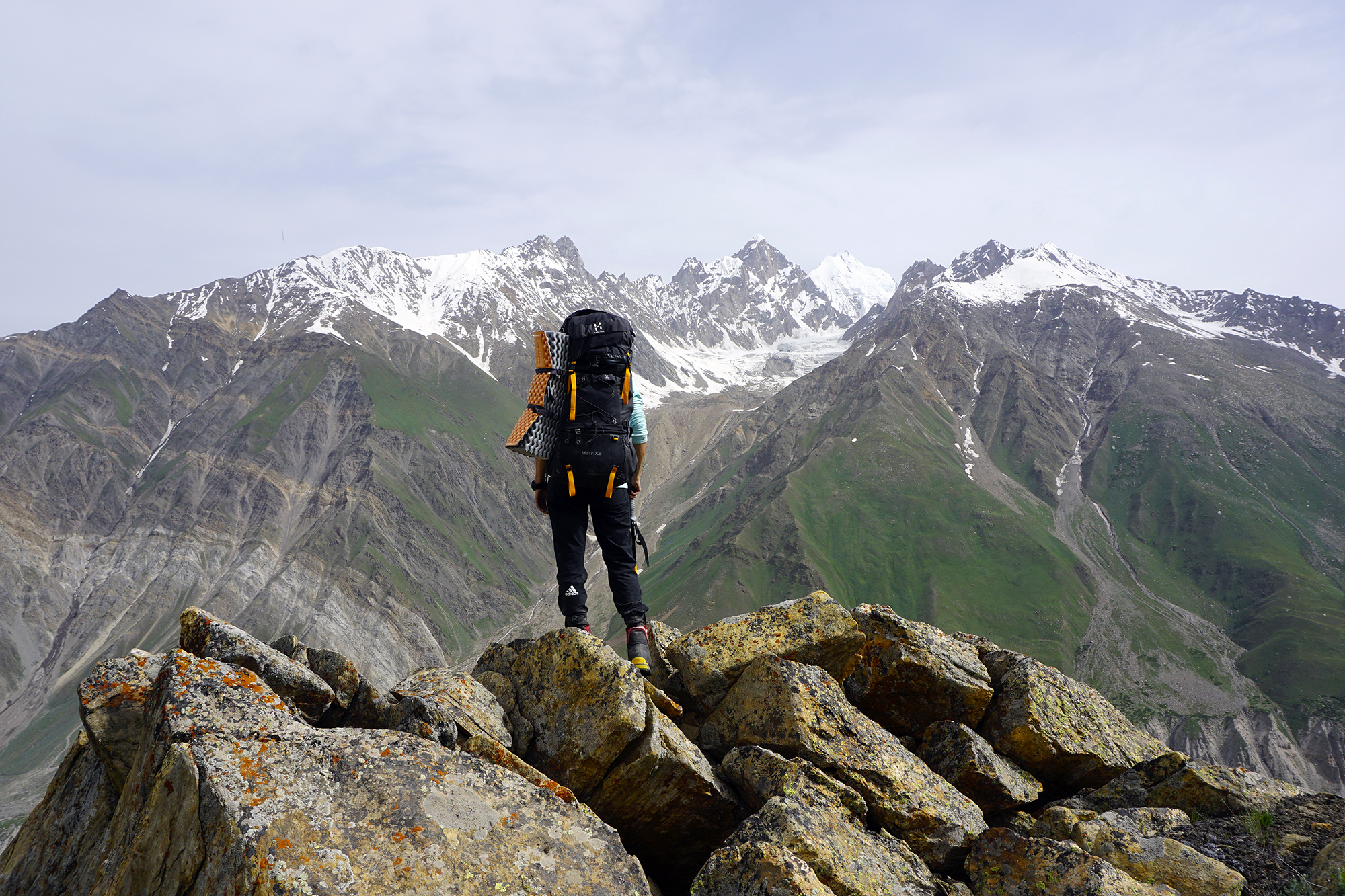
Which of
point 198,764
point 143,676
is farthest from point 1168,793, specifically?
point 143,676

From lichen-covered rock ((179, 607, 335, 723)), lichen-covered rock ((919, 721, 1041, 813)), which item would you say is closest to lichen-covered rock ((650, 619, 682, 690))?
lichen-covered rock ((919, 721, 1041, 813))

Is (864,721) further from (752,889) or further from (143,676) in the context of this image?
(143,676)

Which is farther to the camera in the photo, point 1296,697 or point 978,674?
point 1296,697

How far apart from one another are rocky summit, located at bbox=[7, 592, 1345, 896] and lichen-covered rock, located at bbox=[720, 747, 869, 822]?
4cm

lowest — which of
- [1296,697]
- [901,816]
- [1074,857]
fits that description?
[1296,697]

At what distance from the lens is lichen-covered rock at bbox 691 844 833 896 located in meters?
6.69

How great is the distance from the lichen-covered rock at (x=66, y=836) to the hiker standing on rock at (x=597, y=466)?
5817 millimetres

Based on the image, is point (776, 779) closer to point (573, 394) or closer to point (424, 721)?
point (424, 721)

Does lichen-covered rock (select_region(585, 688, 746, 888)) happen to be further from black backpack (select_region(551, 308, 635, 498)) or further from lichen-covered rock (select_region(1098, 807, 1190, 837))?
lichen-covered rock (select_region(1098, 807, 1190, 837))

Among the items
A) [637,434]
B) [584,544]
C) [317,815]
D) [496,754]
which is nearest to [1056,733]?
[584,544]

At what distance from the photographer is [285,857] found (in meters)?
5.25

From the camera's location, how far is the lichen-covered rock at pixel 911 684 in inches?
455

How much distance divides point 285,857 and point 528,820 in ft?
7.04

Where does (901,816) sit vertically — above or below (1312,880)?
below
